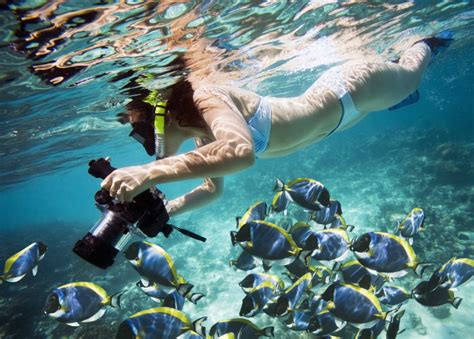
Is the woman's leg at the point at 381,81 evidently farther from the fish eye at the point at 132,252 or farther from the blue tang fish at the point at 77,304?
the blue tang fish at the point at 77,304

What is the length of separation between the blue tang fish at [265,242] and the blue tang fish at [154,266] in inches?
33.8

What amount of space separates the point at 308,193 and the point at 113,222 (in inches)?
107

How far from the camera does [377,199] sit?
1750 cm

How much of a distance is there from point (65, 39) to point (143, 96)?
6511mm

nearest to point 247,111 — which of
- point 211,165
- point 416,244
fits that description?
point 211,165

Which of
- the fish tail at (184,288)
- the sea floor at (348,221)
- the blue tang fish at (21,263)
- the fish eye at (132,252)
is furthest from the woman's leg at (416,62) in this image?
the blue tang fish at (21,263)

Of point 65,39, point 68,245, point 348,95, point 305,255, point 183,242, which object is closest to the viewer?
point 305,255

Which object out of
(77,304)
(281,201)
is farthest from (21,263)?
(281,201)

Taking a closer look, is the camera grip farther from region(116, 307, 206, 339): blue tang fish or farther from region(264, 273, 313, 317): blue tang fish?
region(264, 273, 313, 317): blue tang fish

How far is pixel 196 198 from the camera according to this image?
4.51 m

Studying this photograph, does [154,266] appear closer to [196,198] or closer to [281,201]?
[196,198]

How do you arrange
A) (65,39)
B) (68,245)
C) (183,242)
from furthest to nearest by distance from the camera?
1. (68,245)
2. (183,242)
3. (65,39)

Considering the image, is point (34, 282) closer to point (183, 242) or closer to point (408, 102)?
point (183, 242)

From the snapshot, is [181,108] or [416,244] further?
[416,244]
